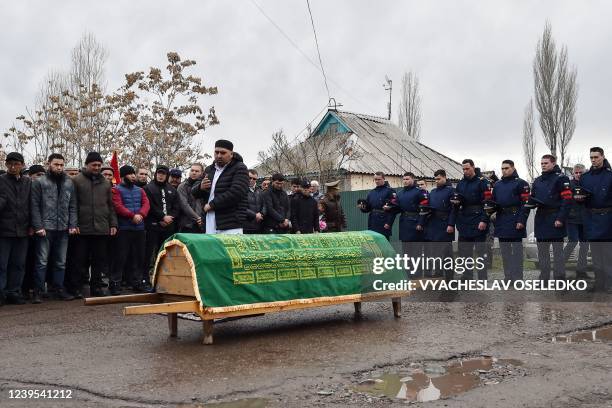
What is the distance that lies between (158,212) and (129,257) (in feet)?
3.09

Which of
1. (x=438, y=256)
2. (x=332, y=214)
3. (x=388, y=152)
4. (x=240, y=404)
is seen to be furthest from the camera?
(x=388, y=152)

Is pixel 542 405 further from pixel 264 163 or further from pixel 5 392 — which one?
pixel 264 163

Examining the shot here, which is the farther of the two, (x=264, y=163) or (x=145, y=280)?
(x=264, y=163)

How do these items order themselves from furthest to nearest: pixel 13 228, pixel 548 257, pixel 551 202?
pixel 548 257 → pixel 551 202 → pixel 13 228

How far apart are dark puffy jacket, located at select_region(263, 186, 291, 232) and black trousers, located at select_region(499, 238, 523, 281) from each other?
4.35 m

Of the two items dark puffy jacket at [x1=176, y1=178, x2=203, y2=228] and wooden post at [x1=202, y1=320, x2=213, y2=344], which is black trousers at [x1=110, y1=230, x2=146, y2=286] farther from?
wooden post at [x1=202, y1=320, x2=213, y2=344]

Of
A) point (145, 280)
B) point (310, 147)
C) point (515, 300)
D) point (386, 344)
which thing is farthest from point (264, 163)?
point (386, 344)

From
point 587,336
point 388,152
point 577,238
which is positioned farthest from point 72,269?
point 388,152

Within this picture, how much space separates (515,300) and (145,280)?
6.35 metres

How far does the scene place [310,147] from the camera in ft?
93.8

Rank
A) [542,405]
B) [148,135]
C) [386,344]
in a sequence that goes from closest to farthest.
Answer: [542,405], [386,344], [148,135]

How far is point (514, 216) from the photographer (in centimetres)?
1108

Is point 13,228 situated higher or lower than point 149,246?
higher

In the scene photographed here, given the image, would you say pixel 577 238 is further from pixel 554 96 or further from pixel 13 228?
pixel 554 96
